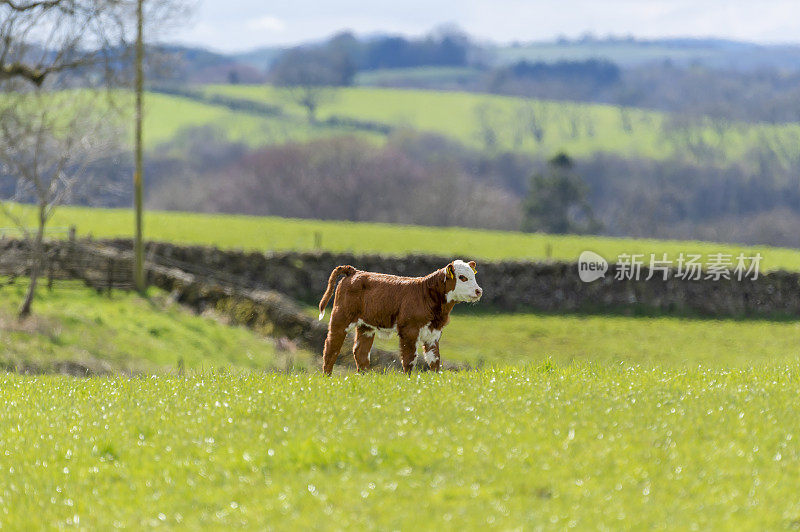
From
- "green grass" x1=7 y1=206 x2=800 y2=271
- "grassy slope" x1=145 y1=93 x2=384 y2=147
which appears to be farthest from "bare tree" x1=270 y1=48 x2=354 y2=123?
"green grass" x1=7 y1=206 x2=800 y2=271

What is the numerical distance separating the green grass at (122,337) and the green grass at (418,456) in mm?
16694

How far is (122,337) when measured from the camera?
106 ft

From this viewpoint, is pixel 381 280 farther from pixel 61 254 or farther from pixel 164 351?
pixel 61 254

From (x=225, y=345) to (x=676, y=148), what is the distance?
114 m

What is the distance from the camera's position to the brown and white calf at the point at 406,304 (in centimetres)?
1263

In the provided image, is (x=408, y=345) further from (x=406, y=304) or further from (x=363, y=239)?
(x=363, y=239)

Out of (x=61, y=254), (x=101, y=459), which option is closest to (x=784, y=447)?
(x=101, y=459)

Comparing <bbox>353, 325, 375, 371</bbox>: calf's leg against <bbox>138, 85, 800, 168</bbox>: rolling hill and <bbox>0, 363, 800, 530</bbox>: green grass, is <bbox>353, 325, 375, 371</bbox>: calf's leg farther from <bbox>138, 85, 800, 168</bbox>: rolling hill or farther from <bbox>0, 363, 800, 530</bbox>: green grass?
<bbox>138, 85, 800, 168</bbox>: rolling hill

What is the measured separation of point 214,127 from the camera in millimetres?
129500

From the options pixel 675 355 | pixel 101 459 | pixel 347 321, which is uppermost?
pixel 347 321

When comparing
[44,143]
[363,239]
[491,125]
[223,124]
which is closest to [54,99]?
[44,143]

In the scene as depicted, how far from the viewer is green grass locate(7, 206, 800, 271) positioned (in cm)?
4922

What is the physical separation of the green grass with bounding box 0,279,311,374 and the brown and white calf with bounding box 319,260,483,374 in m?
15.3

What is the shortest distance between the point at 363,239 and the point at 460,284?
41039mm
